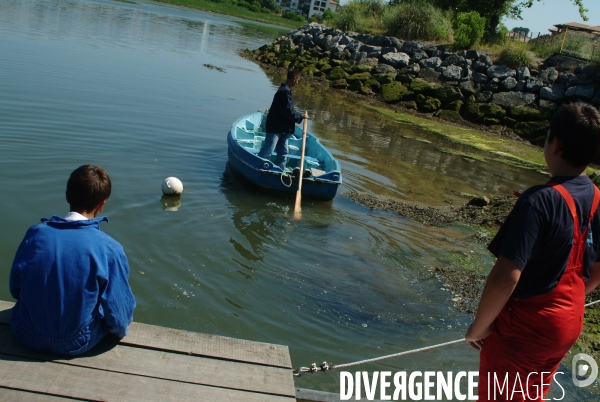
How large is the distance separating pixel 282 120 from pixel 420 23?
21.5 m

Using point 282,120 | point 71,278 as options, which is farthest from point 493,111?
point 71,278

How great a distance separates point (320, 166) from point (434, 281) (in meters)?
4.43

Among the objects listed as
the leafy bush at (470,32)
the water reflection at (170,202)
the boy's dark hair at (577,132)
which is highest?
the leafy bush at (470,32)

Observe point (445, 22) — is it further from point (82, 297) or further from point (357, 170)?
point (82, 297)

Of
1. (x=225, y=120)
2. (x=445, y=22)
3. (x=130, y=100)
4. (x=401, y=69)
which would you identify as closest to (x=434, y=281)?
(x=225, y=120)

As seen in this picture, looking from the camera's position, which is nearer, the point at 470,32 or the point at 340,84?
the point at 470,32

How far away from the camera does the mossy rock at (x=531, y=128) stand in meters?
21.0

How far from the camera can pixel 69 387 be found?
3.12 meters

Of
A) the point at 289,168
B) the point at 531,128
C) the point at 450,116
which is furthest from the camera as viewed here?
the point at 450,116

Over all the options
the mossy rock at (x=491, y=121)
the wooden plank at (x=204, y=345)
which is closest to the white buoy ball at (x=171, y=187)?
the wooden plank at (x=204, y=345)

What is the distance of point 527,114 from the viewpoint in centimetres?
2172

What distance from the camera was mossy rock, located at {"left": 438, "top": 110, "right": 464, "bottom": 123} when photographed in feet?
74.4

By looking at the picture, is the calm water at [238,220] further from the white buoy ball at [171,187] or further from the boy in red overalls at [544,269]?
the boy in red overalls at [544,269]

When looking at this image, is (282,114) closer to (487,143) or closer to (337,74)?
(487,143)
